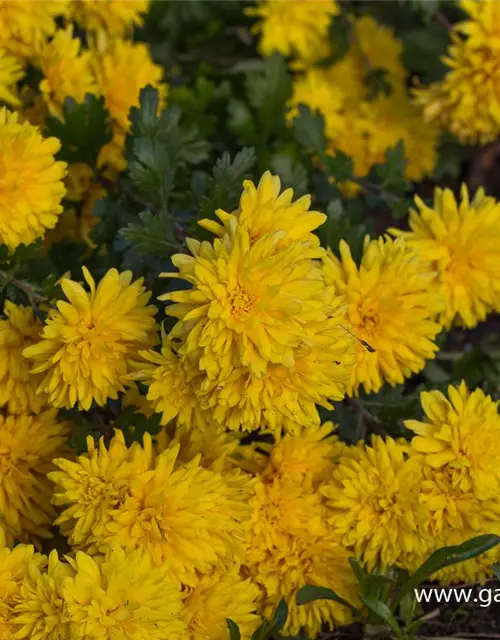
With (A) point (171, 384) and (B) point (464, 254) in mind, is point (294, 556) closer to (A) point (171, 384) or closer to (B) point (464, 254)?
(A) point (171, 384)

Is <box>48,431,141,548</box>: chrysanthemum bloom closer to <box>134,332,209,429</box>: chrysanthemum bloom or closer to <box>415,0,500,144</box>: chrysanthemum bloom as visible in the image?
<box>134,332,209,429</box>: chrysanthemum bloom

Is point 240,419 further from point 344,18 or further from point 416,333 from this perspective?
point 344,18

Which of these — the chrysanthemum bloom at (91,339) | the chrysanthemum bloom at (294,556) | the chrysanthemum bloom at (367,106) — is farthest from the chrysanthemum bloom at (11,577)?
the chrysanthemum bloom at (367,106)

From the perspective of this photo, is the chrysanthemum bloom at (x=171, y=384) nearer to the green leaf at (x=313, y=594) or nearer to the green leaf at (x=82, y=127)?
the green leaf at (x=313, y=594)

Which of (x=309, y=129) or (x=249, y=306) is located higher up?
(x=309, y=129)

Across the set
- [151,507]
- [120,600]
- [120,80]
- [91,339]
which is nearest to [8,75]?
[120,80]

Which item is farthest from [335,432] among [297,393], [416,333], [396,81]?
[396,81]
